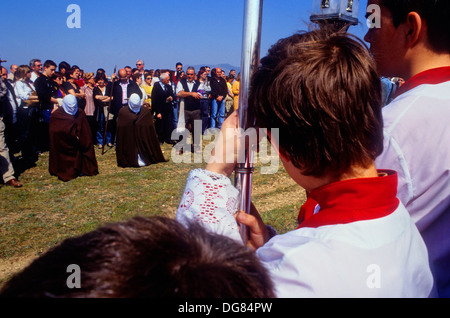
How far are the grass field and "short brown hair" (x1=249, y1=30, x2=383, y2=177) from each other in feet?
Result: 9.94

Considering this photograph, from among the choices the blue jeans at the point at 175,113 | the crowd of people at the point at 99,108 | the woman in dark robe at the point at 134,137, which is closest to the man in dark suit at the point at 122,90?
the crowd of people at the point at 99,108

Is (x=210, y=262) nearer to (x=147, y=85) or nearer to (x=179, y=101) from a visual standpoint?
(x=179, y=101)

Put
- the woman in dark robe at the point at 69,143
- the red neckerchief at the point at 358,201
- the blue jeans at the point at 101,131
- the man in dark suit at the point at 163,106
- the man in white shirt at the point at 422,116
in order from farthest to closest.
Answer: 1. the blue jeans at the point at 101,131
2. the man in dark suit at the point at 163,106
3. the woman in dark robe at the point at 69,143
4. the man in white shirt at the point at 422,116
5. the red neckerchief at the point at 358,201

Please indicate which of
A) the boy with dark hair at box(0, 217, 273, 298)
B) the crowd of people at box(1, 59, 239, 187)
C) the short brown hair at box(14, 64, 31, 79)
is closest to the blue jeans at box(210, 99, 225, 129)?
the crowd of people at box(1, 59, 239, 187)

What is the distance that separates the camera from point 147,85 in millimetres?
11750

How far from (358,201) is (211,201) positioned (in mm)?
373

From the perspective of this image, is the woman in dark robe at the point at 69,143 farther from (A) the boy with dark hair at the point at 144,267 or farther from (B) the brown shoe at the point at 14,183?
(A) the boy with dark hair at the point at 144,267

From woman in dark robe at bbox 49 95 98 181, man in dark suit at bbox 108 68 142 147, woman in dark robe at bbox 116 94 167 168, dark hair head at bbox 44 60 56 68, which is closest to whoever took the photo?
woman in dark robe at bbox 49 95 98 181

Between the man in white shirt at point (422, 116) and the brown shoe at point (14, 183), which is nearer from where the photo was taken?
the man in white shirt at point (422, 116)

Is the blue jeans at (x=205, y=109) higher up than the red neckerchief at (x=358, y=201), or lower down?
lower down

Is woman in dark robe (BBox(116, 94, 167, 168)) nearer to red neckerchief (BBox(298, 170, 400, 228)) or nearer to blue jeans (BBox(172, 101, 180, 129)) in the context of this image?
blue jeans (BBox(172, 101, 180, 129))

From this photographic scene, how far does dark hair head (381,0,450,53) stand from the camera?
1.17m

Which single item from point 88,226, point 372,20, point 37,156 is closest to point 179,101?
point 37,156

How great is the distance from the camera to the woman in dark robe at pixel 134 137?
858 centimetres
